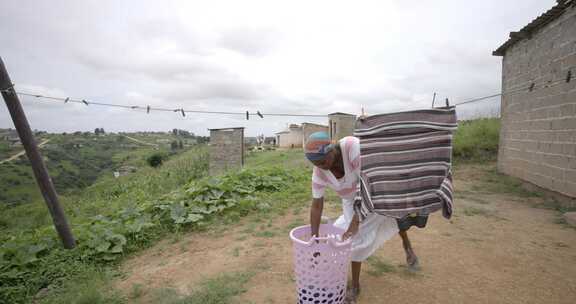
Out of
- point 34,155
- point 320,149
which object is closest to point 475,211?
point 320,149

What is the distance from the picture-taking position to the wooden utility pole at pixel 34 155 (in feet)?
10.7

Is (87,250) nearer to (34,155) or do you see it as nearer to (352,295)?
(34,155)

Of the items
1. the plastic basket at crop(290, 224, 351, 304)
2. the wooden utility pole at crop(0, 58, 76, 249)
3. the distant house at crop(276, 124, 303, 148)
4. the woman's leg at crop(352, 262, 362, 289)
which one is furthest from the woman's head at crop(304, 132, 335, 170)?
the distant house at crop(276, 124, 303, 148)

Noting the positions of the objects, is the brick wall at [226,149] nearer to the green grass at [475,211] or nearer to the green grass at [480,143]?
the green grass at [480,143]

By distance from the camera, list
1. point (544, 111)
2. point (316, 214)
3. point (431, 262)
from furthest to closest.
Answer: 1. point (544, 111)
2. point (431, 262)
3. point (316, 214)

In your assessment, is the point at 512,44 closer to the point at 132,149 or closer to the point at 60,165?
the point at 60,165

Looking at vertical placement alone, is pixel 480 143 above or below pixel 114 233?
above

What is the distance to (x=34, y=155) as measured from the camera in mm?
3451

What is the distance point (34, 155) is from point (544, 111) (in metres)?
7.79

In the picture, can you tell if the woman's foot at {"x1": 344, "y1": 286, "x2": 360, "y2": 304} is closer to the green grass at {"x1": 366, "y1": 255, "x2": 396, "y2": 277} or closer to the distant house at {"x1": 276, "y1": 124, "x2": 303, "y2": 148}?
the green grass at {"x1": 366, "y1": 255, "x2": 396, "y2": 277}

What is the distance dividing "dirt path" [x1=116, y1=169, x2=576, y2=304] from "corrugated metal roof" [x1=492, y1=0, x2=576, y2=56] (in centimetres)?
334

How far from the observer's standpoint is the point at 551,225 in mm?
4031

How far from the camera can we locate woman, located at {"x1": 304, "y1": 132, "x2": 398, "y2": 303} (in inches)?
75.2

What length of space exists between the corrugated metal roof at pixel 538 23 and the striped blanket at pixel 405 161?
5.02 m
